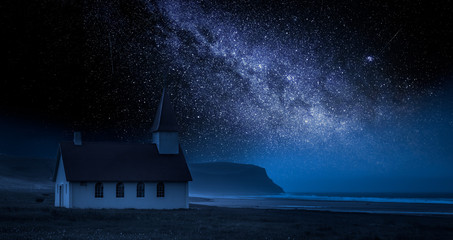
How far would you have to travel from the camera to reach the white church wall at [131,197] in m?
46.0

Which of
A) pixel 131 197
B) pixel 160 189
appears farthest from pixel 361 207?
pixel 131 197

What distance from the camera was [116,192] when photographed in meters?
47.2

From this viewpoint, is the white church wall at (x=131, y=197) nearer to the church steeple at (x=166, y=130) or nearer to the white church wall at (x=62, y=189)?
the white church wall at (x=62, y=189)

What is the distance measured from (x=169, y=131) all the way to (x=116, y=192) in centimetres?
898

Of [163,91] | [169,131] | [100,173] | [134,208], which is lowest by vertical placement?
[134,208]

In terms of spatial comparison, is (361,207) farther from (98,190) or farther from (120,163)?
(98,190)

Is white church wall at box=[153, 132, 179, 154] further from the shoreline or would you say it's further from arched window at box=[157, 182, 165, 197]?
the shoreline

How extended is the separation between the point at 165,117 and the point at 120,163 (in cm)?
722

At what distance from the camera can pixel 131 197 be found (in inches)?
1861

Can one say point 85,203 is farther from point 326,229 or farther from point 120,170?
point 326,229

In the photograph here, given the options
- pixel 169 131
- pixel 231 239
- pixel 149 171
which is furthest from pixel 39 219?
pixel 169 131

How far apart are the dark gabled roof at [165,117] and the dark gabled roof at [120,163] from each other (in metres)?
2.60

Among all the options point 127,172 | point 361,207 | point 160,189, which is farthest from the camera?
point 361,207

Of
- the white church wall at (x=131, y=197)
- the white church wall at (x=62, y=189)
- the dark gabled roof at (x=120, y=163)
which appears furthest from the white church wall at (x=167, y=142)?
the white church wall at (x=62, y=189)
